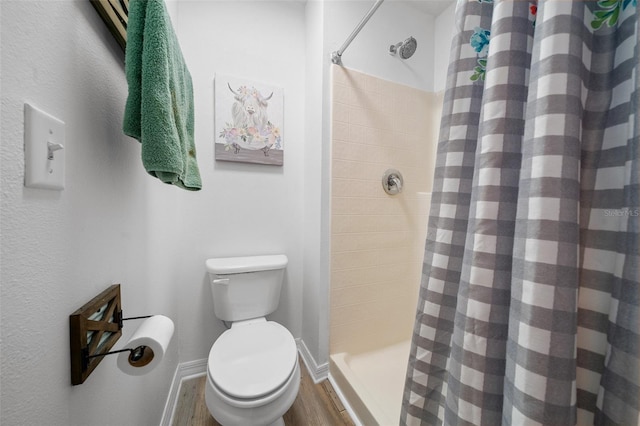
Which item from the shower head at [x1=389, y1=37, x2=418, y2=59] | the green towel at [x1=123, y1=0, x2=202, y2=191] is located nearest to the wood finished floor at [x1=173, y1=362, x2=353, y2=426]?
the green towel at [x1=123, y1=0, x2=202, y2=191]

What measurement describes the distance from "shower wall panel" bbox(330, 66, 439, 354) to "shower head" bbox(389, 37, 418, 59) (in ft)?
0.53

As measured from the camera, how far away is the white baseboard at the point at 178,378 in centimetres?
101

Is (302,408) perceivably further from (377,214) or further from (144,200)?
(144,200)

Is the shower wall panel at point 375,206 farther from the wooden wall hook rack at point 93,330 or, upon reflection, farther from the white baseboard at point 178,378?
the wooden wall hook rack at point 93,330

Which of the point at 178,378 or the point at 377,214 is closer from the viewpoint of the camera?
the point at 178,378

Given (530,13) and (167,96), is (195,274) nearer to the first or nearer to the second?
(167,96)

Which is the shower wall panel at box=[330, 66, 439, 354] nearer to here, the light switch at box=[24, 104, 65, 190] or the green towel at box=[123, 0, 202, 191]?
the green towel at box=[123, 0, 202, 191]

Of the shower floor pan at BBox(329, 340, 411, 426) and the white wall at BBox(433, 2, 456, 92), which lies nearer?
the shower floor pan at BBox(329, 340, 411, 426)

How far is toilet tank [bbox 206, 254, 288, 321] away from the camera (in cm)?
119

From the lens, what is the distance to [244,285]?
1.22 meters

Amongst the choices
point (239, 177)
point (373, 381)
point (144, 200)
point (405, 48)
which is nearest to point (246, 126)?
point (239, 177)

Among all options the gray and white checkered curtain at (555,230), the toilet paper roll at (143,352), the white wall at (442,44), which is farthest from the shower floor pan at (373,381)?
the white wall at (442,44)

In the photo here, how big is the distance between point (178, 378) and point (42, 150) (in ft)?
4.53

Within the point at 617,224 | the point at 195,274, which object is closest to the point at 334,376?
the point at 195,274
